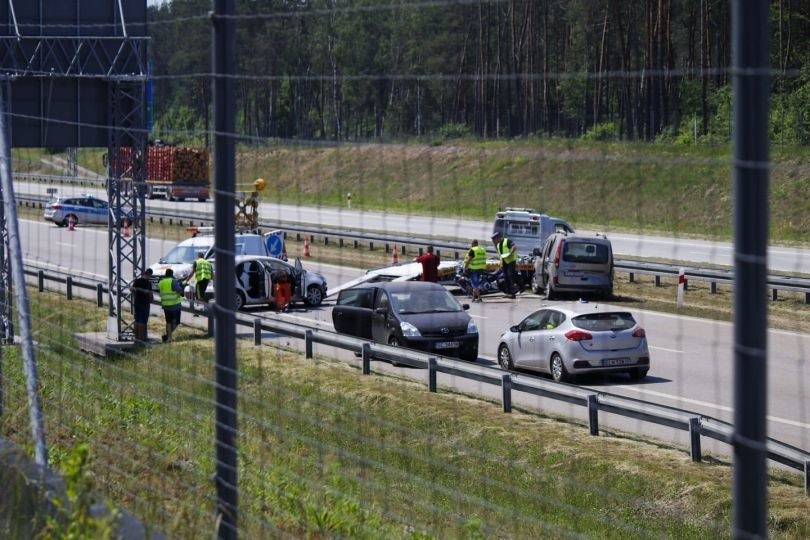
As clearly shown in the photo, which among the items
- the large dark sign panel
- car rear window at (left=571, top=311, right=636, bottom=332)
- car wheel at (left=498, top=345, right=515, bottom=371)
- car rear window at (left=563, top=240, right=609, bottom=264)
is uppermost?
the large dark sign panel

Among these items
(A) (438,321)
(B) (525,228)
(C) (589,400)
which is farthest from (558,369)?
(B) (525,228)

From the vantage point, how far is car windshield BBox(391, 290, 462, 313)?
21297 millimetres

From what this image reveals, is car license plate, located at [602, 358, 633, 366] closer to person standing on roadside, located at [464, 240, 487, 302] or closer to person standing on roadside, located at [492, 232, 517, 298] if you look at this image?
person standing on roadside, located at [492, 232, 517, 298]

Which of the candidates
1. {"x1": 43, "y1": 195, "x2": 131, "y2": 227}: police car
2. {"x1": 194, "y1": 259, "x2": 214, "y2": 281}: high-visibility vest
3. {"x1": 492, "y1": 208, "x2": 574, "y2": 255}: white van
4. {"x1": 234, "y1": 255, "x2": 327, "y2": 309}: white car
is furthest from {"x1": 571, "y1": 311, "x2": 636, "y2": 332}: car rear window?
{"x1": 43, "y1": 195, "x2": 131, "y2": 227}: police car

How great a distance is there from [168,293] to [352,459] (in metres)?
14.5

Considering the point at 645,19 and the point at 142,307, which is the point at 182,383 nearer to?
the point at 645,19

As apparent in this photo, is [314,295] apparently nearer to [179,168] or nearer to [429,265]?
[429,265]

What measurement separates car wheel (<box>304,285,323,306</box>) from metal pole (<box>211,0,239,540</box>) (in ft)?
81.9

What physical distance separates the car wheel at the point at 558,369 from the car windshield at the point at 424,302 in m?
2.49

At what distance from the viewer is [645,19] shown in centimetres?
1703

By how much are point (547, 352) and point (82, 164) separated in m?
21.4

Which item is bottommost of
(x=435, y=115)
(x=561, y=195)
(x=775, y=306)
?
(x=775, y=306)

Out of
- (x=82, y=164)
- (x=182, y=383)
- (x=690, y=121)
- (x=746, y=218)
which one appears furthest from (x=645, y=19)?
(x=82, y=164)

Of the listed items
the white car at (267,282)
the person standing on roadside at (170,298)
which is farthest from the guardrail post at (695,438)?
the white car at (267,282)
